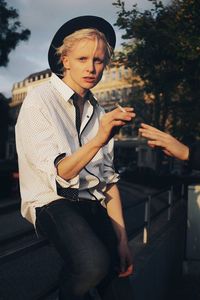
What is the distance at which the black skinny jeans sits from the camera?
1709mm

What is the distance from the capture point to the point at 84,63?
2.13 metres

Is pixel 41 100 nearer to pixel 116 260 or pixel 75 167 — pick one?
pixel 75 167

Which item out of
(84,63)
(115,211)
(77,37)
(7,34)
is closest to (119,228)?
(115,211)

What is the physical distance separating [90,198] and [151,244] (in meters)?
2.28

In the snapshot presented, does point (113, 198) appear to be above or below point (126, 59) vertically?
below

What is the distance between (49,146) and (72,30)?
0.71m

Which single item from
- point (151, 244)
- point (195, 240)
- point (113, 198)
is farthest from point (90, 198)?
point (195, 240)

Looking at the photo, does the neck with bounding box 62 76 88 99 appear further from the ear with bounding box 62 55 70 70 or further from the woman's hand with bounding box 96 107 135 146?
the woman's hand with bounding box 96 107 135 146

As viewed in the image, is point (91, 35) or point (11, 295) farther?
point (11, 295)

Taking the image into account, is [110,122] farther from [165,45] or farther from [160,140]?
[165,45]

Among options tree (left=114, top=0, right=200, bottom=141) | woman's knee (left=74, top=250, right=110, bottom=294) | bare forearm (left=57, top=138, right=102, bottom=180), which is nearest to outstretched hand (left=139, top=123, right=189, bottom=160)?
bare forearm (left=57, top=138, right=102, bottom=180)

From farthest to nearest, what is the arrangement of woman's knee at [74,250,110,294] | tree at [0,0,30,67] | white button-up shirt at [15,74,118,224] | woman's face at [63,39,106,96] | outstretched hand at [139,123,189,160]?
tree at [0,0,30,67] → outstretched hand at [139,123,189,160] → woman's face at [63,39,106,96] → white button-up shirt at [15,74,118,224] → woman's knee at [74,250,110,294]

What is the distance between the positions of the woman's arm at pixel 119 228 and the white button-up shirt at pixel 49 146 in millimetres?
128

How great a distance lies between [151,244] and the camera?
4.15m
